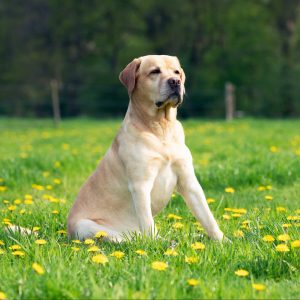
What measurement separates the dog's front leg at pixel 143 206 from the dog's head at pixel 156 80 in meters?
0.64

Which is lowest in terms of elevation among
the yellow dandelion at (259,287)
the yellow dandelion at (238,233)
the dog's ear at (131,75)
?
the yellow dandelion at (238,233)

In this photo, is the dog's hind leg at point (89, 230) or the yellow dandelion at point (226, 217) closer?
the dog's hind leg at point (89, 230)

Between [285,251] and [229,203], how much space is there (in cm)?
224

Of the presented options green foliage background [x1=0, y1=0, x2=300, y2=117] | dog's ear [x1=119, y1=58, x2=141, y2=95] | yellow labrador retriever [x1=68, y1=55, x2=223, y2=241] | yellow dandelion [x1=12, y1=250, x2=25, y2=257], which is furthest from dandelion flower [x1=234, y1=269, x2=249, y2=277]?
green foliage background [x1=0, y1=0, x2=300, y2=117]

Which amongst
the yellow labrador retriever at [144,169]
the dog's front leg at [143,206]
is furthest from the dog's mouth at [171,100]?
the dog's front leg at [143,206]

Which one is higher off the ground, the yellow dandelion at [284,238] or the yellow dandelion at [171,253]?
the yellow dandelion at [171,253]

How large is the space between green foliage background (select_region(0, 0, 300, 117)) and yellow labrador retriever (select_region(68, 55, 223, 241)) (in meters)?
27.8

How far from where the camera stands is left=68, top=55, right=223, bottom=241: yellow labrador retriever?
4117 mm

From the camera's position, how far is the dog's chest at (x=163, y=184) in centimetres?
420

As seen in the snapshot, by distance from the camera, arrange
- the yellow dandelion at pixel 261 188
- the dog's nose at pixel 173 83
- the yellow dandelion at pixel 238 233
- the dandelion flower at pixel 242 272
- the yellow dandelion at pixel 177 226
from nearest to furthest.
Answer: the dandelion flower at pixel 242 272 < the yellow dandelion at pixel 238 233 < the dog's nose at pixel 173 83 < the yellow dandelion at pixel 177 226 < the yellow dandelion at pixel 261 188

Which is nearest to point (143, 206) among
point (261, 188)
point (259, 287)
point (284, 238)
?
point (284, 238)

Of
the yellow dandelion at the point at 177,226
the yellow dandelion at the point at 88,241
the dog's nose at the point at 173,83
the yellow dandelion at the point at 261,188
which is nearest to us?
the yellow dandelion at the point at 88,241

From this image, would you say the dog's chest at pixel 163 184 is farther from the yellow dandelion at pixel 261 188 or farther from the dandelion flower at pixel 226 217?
the yellow dandelion at pixel 261 188

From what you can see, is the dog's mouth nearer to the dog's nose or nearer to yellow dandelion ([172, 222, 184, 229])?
the dog's nose
